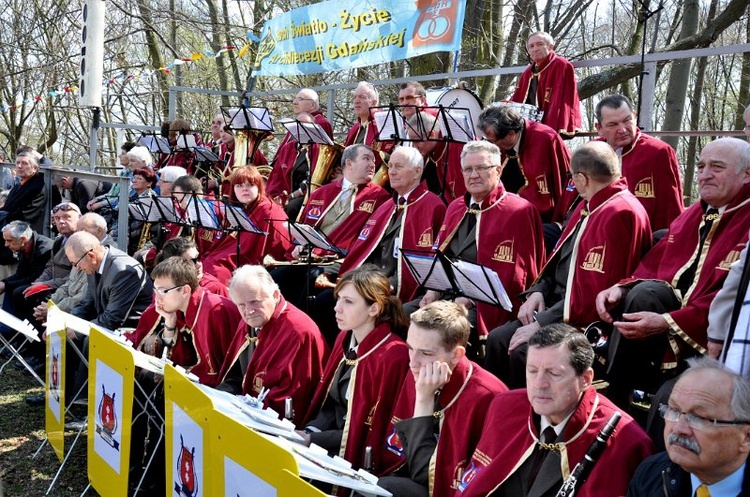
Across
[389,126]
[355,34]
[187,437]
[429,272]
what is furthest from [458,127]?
[355,34]

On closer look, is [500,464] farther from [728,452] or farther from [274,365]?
[274,365]

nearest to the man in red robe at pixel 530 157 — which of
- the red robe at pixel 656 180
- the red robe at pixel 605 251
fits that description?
the red robe at pixel 656 180

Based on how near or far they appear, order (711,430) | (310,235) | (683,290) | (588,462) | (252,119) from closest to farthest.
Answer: (711,430)
(588,462)
(683,290)
(310,235)
(252,119)

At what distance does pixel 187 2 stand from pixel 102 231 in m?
18.6

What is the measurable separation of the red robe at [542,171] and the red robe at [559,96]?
1384 millimetres

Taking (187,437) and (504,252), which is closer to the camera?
(187,437)

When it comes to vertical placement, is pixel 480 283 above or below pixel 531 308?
above

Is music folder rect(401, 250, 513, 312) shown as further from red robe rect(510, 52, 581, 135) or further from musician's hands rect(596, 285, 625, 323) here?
red robe rect(510, 52, 581, 135)

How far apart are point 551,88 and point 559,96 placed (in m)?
0.16

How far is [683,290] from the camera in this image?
14.0 feet

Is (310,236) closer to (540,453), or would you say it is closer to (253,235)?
(253,235)

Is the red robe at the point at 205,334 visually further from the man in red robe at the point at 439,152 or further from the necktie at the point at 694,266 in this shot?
the necktie at the point at 694,266

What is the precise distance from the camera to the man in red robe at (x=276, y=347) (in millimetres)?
5145

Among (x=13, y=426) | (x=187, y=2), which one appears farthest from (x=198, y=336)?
(x=187, y=2)
